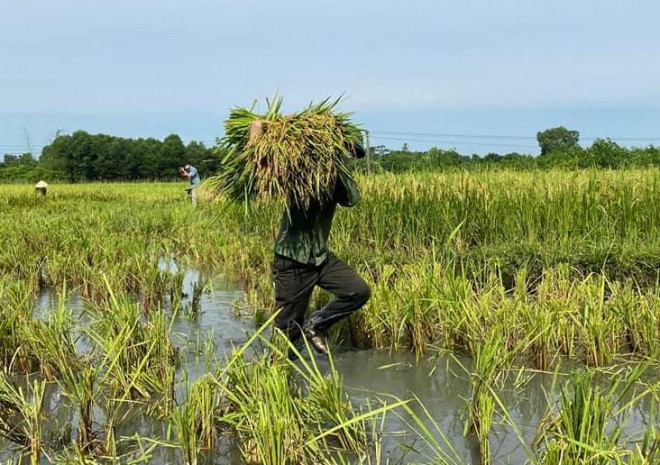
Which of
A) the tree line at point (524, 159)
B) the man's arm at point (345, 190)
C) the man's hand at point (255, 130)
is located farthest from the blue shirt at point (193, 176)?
the man's hand at point (255, 130)

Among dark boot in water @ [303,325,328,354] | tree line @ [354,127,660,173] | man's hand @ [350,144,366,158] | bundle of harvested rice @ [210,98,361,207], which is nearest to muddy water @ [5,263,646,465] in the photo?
dark boot in water @ [303,325,328,354]

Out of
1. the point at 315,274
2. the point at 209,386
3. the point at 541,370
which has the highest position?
the point at 315,274

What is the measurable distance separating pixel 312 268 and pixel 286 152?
88 centimetres

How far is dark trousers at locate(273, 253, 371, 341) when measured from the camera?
3764mm

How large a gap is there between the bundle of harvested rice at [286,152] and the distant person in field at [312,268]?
0.56 feet

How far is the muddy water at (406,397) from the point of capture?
2.57m

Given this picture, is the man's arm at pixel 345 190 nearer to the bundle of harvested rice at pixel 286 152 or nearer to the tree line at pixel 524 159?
the bundle of harvested rice at pixel 286 152

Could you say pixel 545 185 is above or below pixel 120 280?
above

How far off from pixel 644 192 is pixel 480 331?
384 centimetres

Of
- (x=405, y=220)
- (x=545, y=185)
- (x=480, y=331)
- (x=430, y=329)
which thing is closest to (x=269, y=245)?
(x=405, y=220)

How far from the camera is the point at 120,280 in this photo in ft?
18.4

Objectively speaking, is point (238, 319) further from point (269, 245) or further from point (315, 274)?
point (269, 245)

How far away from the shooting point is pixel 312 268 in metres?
3.79

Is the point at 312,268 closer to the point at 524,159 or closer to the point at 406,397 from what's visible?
the point at 406,397
